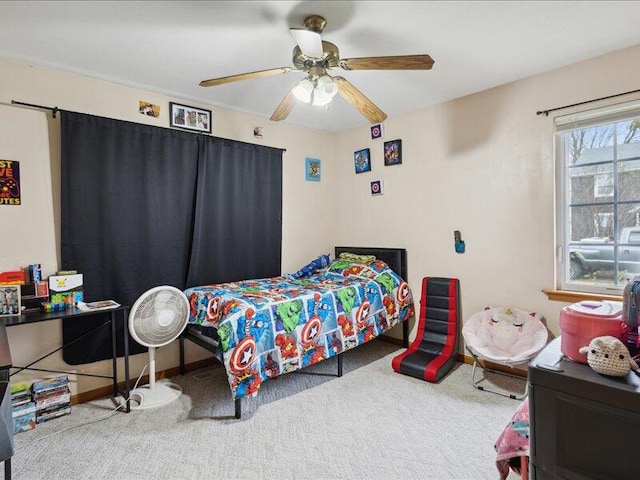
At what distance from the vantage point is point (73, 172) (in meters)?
2.56

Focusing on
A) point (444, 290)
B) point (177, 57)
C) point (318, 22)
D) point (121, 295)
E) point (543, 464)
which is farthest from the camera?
point (444, 290)

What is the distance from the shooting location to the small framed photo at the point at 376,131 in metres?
3.87

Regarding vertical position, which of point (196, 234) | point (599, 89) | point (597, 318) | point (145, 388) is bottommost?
point (145, 388)

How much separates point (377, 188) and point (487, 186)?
1183mm

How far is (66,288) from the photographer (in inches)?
97.0

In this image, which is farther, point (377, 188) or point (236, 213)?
point (377, 188)

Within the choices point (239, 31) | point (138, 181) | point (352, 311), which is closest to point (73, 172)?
point (138, 181)

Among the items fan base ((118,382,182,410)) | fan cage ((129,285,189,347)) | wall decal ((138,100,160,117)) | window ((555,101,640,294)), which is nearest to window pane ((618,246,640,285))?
window ((555,101,640,294))

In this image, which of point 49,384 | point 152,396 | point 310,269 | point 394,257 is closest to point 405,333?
point 394,257

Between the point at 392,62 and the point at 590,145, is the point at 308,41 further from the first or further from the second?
the point at 590,145

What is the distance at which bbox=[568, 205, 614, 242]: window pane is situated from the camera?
→ 2.58 meters

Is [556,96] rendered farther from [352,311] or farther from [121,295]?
[121,295]

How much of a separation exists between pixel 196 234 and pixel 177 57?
139 centimetres

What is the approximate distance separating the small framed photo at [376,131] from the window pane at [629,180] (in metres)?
2.09
